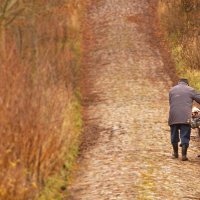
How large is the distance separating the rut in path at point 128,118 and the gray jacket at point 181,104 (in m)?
0.86

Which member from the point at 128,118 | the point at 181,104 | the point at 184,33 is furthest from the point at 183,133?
the point at 184,33

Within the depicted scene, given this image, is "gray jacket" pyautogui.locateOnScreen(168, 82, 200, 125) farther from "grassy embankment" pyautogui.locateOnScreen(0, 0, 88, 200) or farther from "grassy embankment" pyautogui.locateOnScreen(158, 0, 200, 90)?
Answer: "grassy embankment" pyautogui.locateOnScreen(158, 0, 200, 90)

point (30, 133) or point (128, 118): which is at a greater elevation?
point (30, 133)

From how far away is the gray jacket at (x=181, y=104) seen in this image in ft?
42.7

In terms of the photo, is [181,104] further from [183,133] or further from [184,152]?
[184,152]

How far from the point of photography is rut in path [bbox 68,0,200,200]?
11.1 m

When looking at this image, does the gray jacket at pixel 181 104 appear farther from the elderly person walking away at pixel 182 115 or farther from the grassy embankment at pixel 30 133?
the grassy embankment at pixel 30 133

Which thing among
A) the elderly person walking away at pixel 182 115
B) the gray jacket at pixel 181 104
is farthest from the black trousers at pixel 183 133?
the gray jacket at pixel 181 104

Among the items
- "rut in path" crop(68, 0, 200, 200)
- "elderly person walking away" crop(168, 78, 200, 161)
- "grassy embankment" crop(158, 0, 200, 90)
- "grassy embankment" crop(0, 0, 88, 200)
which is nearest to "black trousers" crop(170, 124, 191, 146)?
"elderly person walking away" crop(168, 78, 200, 161)

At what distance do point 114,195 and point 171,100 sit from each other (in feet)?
11.8

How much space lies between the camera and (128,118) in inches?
675

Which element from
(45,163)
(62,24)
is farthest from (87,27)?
(45,163)

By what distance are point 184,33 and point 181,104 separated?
536 inches

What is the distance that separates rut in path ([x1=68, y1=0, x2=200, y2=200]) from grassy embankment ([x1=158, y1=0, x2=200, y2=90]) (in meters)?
0.69
